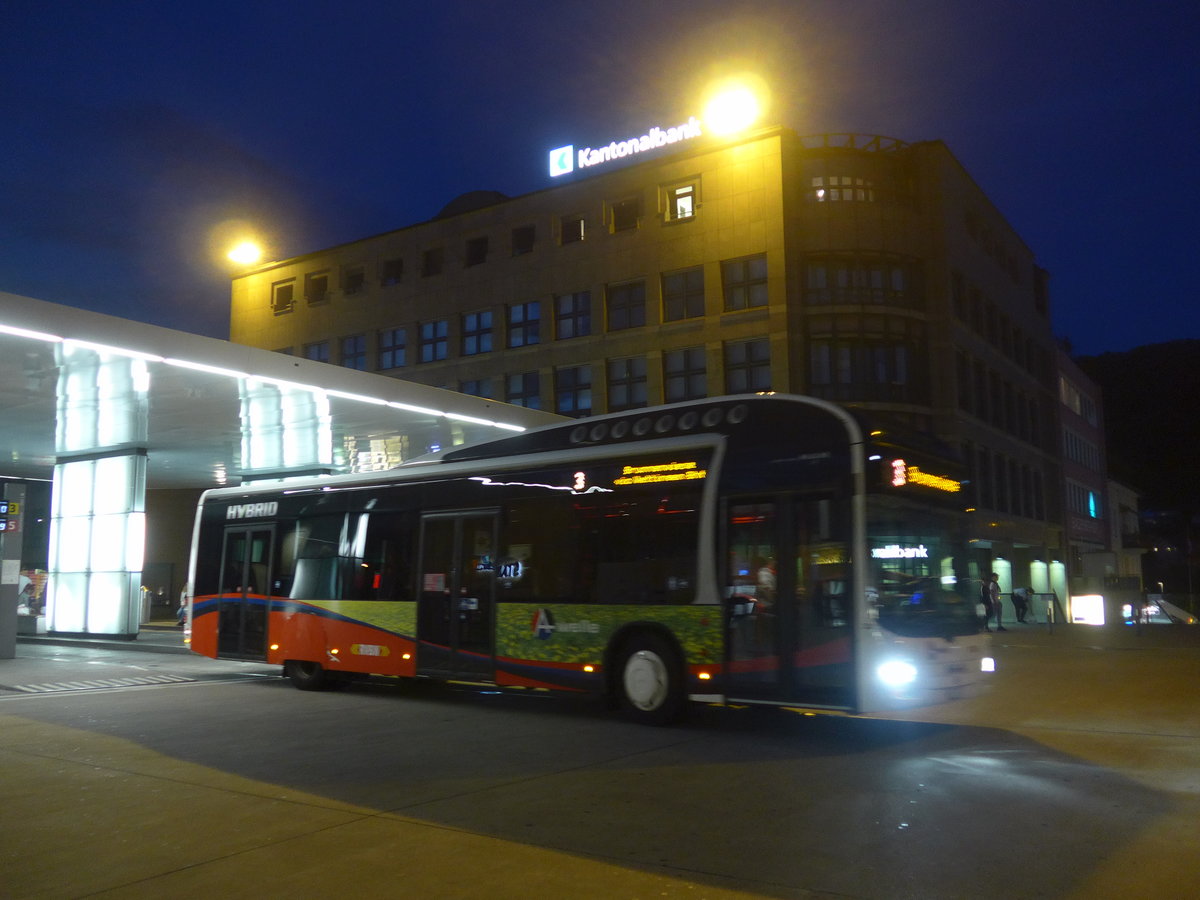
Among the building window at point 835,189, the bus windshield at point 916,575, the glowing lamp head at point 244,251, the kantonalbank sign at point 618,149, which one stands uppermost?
the kantonalbank sign at point 618,149

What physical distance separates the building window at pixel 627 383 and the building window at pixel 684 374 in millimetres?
1005

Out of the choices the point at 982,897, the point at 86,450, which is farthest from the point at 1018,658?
the point at 86,450

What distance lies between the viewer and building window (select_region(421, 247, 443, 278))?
47.0 m

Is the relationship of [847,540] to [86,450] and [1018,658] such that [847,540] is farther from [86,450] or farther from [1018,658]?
[86,450]

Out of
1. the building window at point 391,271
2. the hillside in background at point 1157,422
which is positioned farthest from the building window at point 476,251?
the hillside in background at point 1157,422

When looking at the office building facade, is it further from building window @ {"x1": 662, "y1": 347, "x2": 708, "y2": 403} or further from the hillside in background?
the hillside in background

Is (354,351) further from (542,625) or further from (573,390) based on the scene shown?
(542,625)

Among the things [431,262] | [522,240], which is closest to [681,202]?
[522,240]

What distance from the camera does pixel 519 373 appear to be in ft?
145

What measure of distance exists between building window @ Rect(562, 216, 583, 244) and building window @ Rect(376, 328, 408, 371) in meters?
9.19

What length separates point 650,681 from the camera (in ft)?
36.8

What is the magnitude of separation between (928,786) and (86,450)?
24334mm

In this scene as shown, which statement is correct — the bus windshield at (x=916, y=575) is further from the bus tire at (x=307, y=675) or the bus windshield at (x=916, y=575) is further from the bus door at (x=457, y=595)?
the bus tire at (x=307, y=675)

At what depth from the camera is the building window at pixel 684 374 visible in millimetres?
39531
